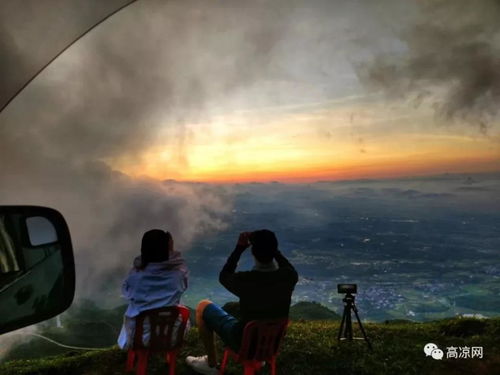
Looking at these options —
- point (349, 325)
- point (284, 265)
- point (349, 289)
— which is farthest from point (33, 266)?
point (349, 325)

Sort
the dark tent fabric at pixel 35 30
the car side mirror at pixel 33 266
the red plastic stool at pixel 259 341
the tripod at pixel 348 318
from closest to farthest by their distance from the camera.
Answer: the car side mirror at pixel 33 266, the dark tent fabric at pixel 35 30, the red plastic stool at pixel 259 341, the tripod at pixel 348 318

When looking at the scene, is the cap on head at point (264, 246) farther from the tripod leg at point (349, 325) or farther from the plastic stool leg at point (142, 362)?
the tripod leg at point (349, 325)

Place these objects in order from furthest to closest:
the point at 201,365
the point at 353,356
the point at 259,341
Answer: the point at 353,356
the point at 201,365
the point at 259,341

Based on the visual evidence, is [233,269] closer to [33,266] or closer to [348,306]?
[348,306]

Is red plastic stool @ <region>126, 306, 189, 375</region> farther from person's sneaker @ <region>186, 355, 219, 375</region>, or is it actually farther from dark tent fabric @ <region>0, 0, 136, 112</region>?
dark tent fabric @ <region>0, 0, 136, 112</region>

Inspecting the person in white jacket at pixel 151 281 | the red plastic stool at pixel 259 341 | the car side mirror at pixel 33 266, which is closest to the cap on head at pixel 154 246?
the person in white jacket at pixel 151 281

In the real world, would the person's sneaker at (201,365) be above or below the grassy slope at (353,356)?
above
